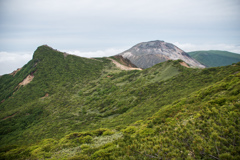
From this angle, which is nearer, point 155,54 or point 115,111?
point 115,111

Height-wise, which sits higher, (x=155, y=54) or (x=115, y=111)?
(x=155, y=54)

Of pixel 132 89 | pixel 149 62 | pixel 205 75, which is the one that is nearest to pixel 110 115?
pixel 132 89

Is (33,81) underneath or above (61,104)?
above

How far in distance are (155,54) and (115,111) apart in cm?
11584

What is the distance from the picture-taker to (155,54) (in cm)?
14075

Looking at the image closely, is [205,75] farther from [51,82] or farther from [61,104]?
[51,82]

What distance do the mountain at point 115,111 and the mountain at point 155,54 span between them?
5095cm

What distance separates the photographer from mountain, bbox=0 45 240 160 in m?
8.84

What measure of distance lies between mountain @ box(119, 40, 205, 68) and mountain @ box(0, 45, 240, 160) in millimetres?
50949

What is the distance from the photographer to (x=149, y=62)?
135000mm

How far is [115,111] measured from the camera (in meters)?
38.6

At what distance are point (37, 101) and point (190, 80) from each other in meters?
57.9

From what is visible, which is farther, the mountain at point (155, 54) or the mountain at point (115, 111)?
the mountain at point (155, 54)

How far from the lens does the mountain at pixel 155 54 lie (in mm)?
134125
